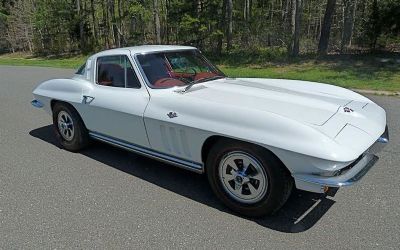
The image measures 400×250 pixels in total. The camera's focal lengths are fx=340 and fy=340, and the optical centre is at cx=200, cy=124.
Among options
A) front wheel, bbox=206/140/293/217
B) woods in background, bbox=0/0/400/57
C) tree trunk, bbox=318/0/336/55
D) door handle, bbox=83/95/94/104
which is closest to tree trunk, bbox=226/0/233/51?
woods in background, bbox=0/0/400/57

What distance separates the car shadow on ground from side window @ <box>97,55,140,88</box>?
1.05 metres

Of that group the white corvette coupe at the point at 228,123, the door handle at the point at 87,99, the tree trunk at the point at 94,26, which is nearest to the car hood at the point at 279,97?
the white corvette coupe at the point at 228,123

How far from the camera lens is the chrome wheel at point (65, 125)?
4.90 meters

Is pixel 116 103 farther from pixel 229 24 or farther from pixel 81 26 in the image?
pixel 81 26

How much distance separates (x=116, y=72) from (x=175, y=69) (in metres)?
0.76

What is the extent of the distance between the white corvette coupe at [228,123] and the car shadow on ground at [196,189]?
0.58ft

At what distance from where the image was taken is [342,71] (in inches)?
472

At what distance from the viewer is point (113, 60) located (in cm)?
433

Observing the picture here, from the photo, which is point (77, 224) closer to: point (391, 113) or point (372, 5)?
point (391, 113)

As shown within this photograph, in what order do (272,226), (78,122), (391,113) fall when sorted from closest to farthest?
(272,226)
(78,122)
(391,113)

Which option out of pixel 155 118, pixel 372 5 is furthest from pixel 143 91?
pixel 372 5

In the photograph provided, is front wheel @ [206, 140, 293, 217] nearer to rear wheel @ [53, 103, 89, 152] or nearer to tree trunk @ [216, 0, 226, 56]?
rear wheel @ [53, 103, 89, 152]

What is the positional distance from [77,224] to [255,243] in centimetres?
165

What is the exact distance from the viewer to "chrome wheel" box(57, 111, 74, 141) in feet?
16.1
